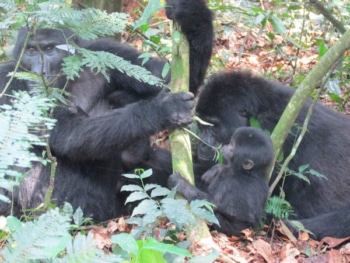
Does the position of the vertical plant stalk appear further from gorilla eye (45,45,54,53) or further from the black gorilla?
gorilla eye (45,45,54,53)

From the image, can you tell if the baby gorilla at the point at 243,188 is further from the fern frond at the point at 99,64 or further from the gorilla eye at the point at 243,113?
the fern frond at the point at 99,64

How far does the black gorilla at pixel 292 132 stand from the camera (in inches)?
191

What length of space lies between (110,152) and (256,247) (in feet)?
4.41

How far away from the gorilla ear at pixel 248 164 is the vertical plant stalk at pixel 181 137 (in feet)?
1.85

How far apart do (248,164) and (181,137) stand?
68cm

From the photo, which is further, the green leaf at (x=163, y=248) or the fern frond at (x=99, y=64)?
the fern frond at (x=99, y=64)

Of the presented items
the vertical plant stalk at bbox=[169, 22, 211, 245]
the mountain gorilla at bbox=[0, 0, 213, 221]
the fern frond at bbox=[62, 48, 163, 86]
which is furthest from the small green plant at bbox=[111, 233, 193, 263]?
the mountain gorilla at bbox=[0, 0, 213, 221]

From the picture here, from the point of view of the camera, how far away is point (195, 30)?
427 cm

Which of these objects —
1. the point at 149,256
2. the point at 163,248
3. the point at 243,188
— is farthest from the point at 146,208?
the point at 243,188

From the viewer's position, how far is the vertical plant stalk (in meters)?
3.53

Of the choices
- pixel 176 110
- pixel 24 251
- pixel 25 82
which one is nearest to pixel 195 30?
pixel 176 110

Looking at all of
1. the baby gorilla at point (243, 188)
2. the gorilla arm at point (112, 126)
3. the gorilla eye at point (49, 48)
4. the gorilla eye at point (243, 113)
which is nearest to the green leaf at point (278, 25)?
the gorilla eye at point (243, 113)

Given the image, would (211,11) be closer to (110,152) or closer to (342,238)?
(110,152)

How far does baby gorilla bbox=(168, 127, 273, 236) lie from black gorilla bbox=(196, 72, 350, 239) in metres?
0.65
